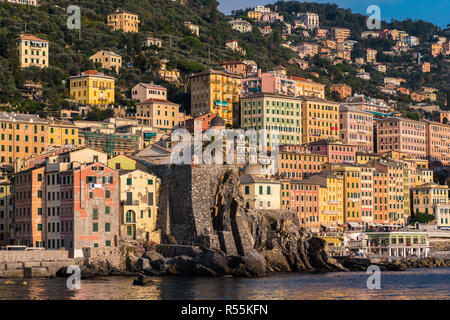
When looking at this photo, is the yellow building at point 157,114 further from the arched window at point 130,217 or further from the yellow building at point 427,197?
the arched window at point 130,217

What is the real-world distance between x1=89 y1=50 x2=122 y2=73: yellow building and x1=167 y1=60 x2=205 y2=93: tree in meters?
8.77

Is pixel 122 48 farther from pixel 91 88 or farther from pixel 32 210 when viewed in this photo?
pixel 32 210

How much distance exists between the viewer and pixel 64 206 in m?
71.2

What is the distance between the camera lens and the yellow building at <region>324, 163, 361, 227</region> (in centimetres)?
11031

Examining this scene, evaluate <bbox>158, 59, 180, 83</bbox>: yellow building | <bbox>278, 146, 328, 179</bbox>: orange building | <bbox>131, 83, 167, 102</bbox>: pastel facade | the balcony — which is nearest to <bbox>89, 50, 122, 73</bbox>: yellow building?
<bbox>158, 59, 180, 83</bbox>: yellow building

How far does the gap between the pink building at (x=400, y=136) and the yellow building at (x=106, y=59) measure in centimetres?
4452

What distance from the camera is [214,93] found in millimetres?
128250

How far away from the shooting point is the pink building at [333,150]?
118912 mm

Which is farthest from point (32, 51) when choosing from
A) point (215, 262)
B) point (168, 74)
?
point (215, 262)

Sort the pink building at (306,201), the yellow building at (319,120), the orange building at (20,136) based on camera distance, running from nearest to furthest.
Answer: the orange building at (20,136) < the pink building at (306,201) < the yellow building at (319,120)

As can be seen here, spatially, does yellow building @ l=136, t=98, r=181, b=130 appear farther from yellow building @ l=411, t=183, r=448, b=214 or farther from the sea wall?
the sea wall

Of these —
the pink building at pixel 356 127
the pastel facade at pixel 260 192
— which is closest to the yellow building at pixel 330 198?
the pastel facade at pixel 260 192
